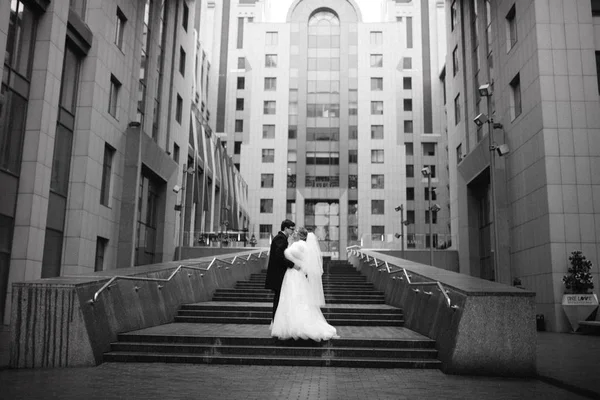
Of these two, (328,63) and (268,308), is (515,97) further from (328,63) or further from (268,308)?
(328,63)

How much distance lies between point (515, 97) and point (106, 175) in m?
18.6

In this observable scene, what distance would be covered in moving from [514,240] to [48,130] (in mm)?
18783

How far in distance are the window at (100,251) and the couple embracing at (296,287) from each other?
633 inches

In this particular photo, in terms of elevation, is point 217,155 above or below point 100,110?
above

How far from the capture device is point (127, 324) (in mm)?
10805

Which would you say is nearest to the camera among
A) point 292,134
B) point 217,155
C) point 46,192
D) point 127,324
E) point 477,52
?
point 127,324

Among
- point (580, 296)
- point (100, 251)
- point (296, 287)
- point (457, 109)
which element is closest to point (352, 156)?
point (457, 109)

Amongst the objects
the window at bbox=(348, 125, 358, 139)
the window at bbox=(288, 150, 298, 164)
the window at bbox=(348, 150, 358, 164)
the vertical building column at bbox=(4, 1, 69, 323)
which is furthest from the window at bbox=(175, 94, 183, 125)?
the window at bbox=(348, 125, 358, 139)

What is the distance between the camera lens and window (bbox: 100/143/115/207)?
82.5ft

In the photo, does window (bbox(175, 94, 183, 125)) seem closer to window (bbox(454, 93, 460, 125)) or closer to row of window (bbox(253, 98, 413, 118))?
window (bbox(454, 93, 460, 125))

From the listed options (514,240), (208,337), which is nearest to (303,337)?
(208,337)

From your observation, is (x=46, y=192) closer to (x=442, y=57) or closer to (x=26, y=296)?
(x=26, y=296)

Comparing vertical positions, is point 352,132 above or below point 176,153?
above

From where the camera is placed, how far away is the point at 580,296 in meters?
19.1
